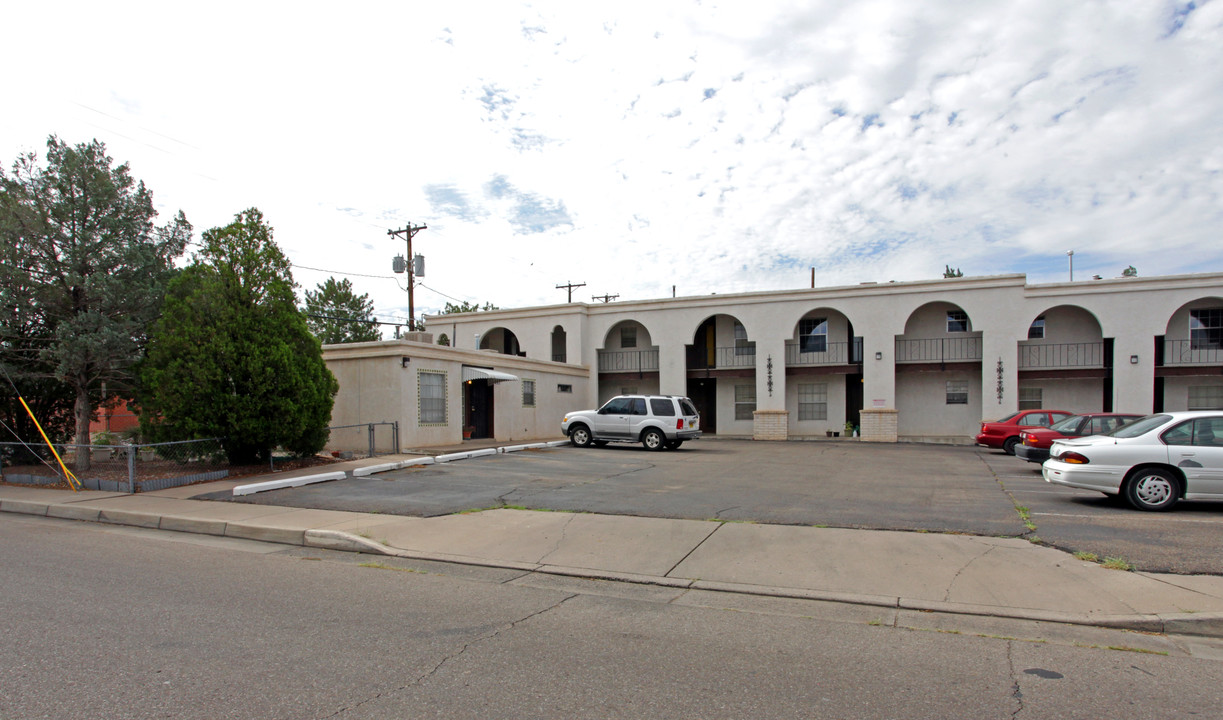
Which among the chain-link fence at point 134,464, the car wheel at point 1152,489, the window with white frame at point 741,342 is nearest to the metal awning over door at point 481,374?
the chain-link fence at point 134,464

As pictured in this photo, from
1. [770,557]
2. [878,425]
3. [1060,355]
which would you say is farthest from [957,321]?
[770,557]

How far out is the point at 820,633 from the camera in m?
5.46

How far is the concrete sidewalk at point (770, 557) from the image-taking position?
6.05 metres

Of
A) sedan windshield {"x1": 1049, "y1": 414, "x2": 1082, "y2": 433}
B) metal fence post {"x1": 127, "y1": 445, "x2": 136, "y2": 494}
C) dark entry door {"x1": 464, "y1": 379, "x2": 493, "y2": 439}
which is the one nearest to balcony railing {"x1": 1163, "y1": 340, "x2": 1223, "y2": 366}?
sedan windshield {"x1": 1049, "y1": 414, "x2": 1082, "y2": 433}

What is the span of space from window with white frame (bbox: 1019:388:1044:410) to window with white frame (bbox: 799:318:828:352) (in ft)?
27.3

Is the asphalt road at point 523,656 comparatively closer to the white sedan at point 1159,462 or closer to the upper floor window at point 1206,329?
the white sedan at point 1159,462

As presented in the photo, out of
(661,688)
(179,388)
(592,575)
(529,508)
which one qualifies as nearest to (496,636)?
(661,688)

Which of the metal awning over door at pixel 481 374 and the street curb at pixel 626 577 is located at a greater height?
the metal awning over door at pixel 481 374

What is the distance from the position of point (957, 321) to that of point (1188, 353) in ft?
27.9

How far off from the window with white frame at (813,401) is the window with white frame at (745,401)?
2203mm

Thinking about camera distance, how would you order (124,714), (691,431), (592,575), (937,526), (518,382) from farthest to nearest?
(518,382)
(691,431)
(937,526)
(592,575)
(124,714)

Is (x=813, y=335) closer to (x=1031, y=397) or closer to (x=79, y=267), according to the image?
(x=1031, y=397)

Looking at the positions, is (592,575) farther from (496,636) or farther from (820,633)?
(820,633)

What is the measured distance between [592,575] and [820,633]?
2.65m
